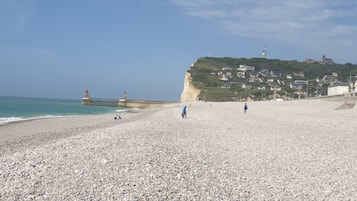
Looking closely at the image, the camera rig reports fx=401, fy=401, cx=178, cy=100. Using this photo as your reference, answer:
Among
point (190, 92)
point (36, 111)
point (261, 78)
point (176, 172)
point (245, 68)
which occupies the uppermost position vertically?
point (245, 68)

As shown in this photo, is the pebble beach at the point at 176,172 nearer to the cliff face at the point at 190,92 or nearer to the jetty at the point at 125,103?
the cliff face at the point at 190,92

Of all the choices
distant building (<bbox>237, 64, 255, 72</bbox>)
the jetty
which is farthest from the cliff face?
A: distant building (<bbox>237, 64, 255, 72</bbox>)

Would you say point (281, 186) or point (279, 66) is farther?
point (279, 66)

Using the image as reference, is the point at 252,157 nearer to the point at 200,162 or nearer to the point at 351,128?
the point at 200,162

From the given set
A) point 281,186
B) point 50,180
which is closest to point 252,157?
point 281,186

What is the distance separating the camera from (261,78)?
131000 mm

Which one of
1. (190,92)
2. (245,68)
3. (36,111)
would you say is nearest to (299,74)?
(245,68)

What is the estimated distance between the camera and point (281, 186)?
766 cm

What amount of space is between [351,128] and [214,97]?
80908 mm

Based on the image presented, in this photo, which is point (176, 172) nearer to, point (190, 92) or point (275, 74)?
point (190, 92)

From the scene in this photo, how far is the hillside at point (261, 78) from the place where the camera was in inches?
3925

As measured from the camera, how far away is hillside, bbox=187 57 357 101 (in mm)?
99688

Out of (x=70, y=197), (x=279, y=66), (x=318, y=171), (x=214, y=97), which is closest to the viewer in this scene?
(x=70, y=197)

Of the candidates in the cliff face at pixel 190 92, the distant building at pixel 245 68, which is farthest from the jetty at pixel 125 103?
the distant building at pixel 245 68
